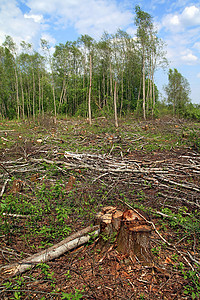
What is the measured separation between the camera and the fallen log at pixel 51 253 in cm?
216

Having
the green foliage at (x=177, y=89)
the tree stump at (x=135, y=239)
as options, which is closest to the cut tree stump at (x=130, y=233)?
the tree stump at (x=135, y=239)

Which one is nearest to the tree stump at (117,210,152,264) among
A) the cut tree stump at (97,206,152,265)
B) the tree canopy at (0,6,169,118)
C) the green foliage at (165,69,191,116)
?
the cut tree stump at (97,206,152,265)

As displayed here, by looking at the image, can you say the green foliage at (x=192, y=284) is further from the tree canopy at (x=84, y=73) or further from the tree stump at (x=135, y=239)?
the tree canopy at (x=84, y=73)

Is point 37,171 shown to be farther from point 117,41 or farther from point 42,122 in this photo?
point 117,41

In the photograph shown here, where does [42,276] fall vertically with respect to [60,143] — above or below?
below

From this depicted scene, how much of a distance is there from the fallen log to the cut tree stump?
0.27 metres

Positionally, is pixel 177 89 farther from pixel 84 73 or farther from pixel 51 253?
pixel 51 253

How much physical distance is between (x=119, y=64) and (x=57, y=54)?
829cm

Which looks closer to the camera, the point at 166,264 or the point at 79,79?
the point at 166,264

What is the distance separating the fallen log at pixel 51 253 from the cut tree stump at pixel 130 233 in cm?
27

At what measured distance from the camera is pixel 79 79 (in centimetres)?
2645

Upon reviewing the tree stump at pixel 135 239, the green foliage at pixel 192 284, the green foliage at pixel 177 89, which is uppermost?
the green foliage at pixel 177 89

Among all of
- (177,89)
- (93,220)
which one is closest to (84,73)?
(177,89)

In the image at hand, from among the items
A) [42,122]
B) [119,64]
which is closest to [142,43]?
[119,64]
